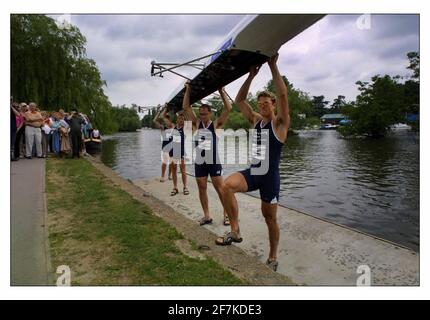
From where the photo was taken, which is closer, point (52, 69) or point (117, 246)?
point (117, 246)

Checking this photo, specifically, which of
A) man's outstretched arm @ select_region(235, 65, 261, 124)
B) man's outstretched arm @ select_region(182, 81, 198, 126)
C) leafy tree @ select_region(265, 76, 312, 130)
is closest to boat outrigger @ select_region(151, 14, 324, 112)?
man's outstretched arm @ select_region(235, 65, 261, 124)

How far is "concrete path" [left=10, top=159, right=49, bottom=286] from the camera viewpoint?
9.59 feet

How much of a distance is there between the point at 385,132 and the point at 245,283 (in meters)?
43.5

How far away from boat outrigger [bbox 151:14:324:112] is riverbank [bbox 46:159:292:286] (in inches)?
107

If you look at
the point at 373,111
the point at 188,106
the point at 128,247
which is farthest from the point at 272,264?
the point at 373,111

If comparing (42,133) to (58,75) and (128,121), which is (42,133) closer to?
(58,75)

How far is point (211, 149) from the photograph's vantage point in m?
5.19

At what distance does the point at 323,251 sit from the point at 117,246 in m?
2.91

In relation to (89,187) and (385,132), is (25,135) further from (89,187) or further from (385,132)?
(385,132)

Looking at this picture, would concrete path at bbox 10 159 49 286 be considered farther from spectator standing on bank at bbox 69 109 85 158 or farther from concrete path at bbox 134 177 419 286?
spectator standing on bank at bbox 69 109 85 158

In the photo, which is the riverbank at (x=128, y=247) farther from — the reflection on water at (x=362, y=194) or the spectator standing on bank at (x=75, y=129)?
the spectator standing on bank at (x=75, y=129)

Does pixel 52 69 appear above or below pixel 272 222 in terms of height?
above

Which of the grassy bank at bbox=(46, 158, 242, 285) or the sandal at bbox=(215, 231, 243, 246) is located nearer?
the grassy bank at bbox=(46, 158, 242, 285)

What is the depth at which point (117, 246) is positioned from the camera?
149 inches
